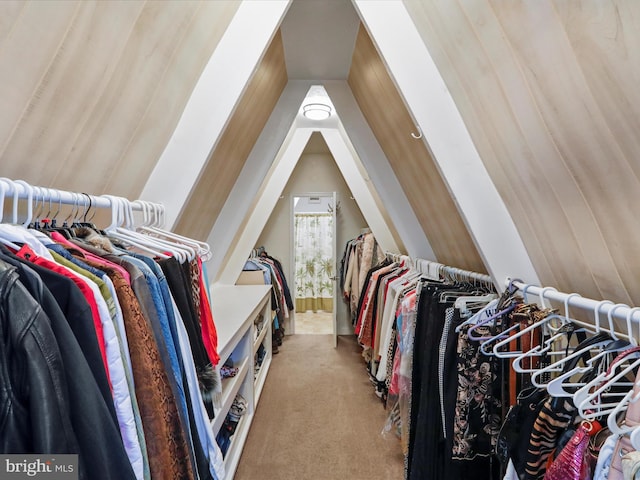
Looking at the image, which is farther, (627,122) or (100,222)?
(100,222)

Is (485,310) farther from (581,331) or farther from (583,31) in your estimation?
(583,31)

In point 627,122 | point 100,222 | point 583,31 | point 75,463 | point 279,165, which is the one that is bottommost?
point 75,463

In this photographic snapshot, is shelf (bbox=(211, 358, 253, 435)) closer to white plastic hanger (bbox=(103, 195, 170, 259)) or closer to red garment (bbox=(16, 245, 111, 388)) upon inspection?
white plastic hanger (bbox=(103, 195, 170, 259))

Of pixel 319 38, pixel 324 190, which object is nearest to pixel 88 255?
pixel 319 38

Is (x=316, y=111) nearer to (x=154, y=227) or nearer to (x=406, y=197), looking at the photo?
(x=406, y=197)

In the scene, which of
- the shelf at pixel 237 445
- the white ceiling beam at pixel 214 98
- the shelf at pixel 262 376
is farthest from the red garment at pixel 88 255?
the shelf at pixel 262 376

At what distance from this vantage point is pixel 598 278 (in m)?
0.90

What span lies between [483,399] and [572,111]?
37.3 inches

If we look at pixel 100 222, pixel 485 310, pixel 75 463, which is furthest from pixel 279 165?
pixel 75 463

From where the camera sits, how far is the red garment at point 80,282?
0.59 m

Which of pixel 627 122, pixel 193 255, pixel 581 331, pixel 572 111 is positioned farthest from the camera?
pixel 193 255

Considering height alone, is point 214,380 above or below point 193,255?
below

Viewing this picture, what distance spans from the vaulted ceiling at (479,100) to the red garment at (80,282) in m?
0.37

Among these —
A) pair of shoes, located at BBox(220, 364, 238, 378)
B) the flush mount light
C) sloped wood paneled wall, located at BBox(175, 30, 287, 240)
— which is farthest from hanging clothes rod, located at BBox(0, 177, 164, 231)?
the flush mount light
